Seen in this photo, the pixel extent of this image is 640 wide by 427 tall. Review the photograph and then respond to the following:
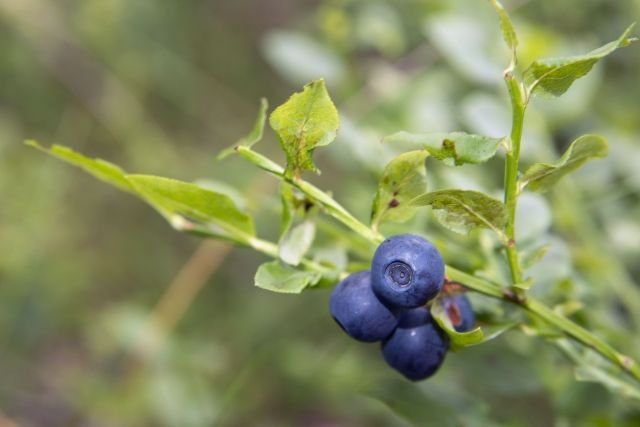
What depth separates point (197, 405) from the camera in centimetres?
276

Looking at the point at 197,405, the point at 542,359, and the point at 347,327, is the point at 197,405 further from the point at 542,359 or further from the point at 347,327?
the point at 347,327

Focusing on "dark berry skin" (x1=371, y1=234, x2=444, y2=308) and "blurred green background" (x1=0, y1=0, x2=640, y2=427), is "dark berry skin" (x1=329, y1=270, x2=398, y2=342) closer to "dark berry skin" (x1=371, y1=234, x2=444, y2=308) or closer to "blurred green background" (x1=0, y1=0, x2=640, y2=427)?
"dark berry skin" (x1=371, y1=234, x2=444, y2=308)

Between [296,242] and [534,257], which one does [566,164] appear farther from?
[296,242]

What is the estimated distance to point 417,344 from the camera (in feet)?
3.59

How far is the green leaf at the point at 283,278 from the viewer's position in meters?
1.05

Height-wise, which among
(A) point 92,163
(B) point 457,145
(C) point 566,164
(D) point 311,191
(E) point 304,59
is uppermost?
(E) point 304,59

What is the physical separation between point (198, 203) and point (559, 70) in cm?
52

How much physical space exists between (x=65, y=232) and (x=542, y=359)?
2752 mm

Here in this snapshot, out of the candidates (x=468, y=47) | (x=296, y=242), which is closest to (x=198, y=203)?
(x=296, y=242)

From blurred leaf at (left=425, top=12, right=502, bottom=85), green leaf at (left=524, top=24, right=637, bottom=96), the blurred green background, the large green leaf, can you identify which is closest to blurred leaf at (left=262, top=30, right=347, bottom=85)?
the blurred green background

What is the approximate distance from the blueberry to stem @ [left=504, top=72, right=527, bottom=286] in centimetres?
8

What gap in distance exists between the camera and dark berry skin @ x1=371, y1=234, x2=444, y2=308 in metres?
0.97

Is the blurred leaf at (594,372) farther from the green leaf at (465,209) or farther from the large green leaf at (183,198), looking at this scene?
the large green leaf at (183,198)

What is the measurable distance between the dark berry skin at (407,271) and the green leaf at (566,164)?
16 centimetres
